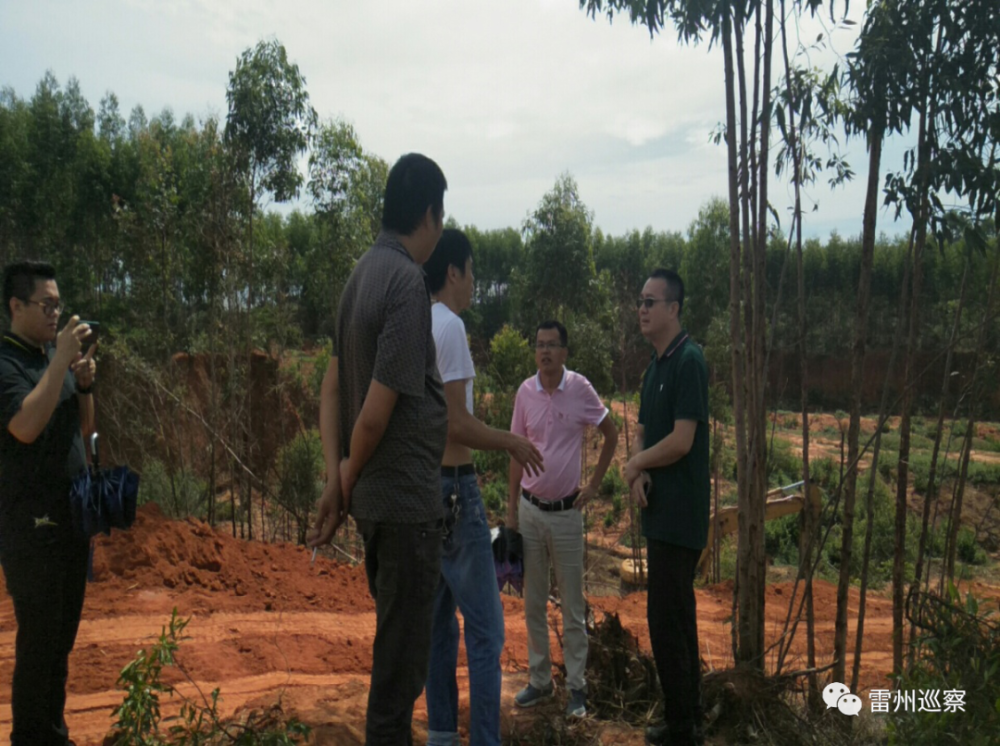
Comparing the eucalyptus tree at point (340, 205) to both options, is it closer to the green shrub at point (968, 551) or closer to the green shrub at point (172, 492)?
the green shrub at point (172, 492)

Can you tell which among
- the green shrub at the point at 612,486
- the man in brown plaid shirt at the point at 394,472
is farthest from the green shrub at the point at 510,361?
the man in brown plaid shirt at the point at 394,472

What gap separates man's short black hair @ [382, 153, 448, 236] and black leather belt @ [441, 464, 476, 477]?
837 millimetres

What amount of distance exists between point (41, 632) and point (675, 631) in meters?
2.23

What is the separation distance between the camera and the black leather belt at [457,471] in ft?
8.86

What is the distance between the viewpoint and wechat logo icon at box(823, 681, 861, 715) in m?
3.52

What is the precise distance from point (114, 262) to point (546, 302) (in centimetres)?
903

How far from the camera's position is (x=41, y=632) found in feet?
8.75

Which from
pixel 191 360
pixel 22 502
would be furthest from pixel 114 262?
pixel 22 502

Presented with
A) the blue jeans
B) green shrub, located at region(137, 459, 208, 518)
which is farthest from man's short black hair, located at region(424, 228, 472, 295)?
green shrub, located at region(137, 459, 208, 518)

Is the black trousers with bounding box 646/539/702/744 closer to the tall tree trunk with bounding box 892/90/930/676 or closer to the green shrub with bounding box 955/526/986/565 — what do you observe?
the tall tree trunk with bounding box 892/90/930/676

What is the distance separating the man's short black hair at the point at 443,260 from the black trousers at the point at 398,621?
104 cm

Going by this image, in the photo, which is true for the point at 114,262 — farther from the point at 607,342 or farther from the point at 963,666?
the point at 963,666

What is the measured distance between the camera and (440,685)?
2.85 m

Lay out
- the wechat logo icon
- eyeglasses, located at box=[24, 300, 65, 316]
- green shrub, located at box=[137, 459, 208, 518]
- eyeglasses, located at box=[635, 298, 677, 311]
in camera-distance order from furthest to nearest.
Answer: green shrub, located at box=[137, 459, 208, 518] < the wechat logo icon < eyeglasses, located at box=[635, 298, 677, 311] < eyeglasses, located at box=[24, 300, 65, 316]
